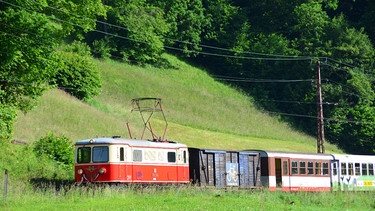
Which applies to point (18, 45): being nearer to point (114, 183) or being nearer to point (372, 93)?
point (114, 183)

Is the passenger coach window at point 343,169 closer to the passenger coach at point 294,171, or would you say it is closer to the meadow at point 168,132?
the passenger coach at point 294,171

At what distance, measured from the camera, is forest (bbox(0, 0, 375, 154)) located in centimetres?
8562

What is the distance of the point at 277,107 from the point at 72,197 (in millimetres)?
65895

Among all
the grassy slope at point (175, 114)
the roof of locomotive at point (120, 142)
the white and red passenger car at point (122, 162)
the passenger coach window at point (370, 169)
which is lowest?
the passenger coach window at point (370, 169)

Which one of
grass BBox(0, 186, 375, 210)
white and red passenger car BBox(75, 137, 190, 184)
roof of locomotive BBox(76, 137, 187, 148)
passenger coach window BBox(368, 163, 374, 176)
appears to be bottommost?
grass BBox(0, 186, 375, 210)

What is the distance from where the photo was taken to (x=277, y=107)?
93188mm

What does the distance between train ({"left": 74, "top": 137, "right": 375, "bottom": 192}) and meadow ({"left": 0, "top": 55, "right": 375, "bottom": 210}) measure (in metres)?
1.61

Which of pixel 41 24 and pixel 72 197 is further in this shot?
pixel 41 24

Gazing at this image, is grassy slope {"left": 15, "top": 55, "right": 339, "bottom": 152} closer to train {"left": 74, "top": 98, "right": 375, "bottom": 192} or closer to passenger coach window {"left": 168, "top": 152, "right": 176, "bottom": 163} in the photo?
train {"left": 74, "top": 98, "right": 375, "bottom": 192}

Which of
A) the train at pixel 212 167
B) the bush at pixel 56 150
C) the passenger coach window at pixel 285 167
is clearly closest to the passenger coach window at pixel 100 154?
the train at pixel 212 167

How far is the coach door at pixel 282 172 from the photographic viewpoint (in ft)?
152

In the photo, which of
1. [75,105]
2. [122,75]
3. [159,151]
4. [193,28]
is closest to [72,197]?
[159,151]

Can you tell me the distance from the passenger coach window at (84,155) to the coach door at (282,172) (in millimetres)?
14696

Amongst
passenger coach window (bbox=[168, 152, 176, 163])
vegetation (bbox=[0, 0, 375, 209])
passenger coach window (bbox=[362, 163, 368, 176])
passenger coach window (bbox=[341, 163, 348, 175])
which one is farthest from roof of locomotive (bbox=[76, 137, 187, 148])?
passenger coach window (bbox=[362, 163, 368, 176])
